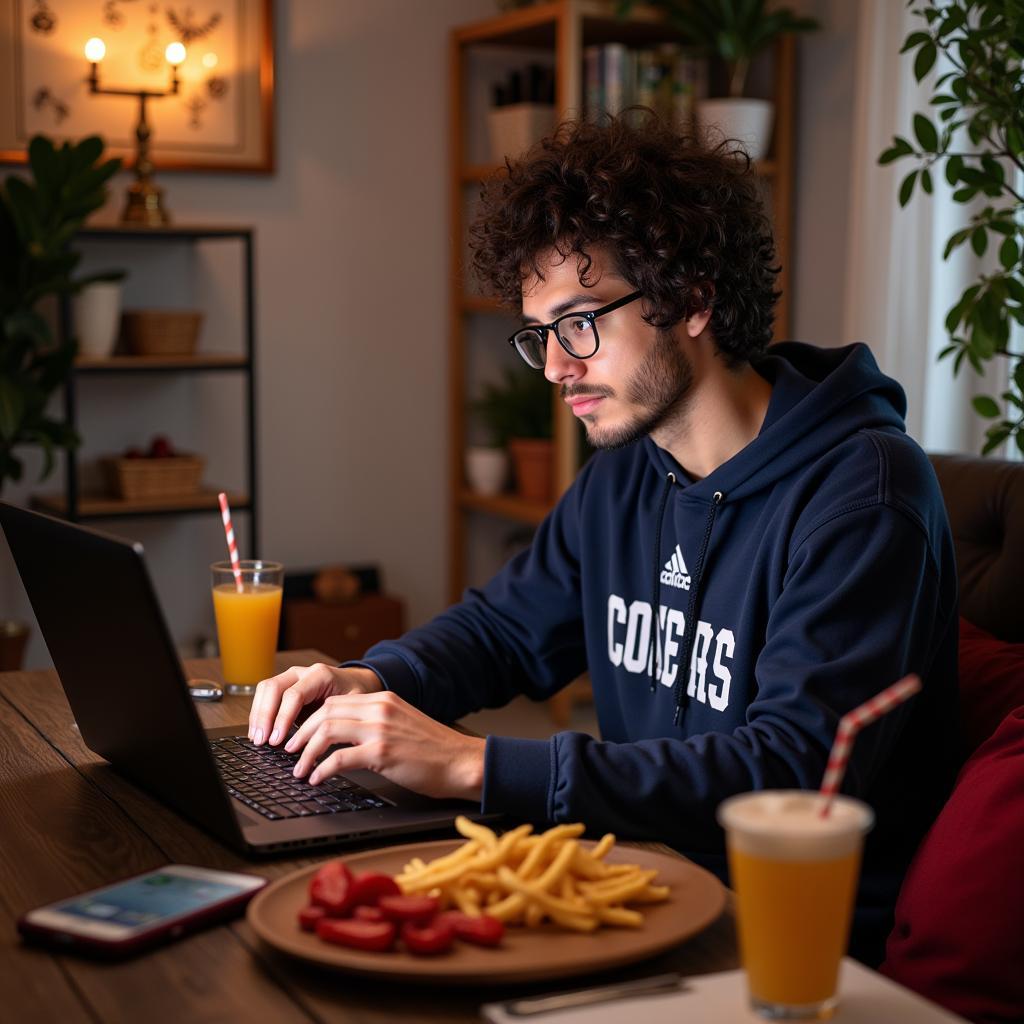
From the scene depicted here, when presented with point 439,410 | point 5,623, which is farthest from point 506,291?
point 439,410

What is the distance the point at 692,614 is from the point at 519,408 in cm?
255

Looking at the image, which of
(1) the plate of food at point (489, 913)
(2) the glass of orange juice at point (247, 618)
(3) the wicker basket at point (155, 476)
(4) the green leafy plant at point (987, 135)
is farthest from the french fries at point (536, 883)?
(3) the wicker basket at point (155, 476)

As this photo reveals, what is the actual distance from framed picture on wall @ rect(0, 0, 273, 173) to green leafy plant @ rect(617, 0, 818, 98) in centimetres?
104

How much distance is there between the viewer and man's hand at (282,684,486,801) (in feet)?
4.28

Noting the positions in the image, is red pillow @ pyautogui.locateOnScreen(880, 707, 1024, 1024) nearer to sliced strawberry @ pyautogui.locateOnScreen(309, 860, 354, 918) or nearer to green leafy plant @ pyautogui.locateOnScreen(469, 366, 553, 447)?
sliced strawberry @ pyautogui.locateOnScreen(309, 860, 354, 918)

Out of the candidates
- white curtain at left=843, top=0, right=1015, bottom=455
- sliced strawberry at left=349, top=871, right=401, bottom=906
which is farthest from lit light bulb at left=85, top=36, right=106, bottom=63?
sliced strawberry at left=349, top=871, right=401, bottom=906

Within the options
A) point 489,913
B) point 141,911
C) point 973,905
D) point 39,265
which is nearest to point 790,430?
point 973,905

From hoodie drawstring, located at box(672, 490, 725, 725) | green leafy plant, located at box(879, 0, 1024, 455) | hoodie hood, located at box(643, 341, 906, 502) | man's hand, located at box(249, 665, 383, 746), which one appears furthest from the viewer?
green leafy plant, located at box(879, 0, 1024, 455)

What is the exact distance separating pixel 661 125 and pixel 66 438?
1.94m

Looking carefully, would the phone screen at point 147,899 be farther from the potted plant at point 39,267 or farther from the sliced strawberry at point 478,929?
the potted plant at point 39,267

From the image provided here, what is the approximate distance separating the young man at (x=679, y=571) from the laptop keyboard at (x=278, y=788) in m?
0.03

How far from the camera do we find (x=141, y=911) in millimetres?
1054

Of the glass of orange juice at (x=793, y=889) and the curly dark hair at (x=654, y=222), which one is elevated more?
the curly dark hair at (x=654, y=222)

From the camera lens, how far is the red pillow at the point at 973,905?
1.24m
